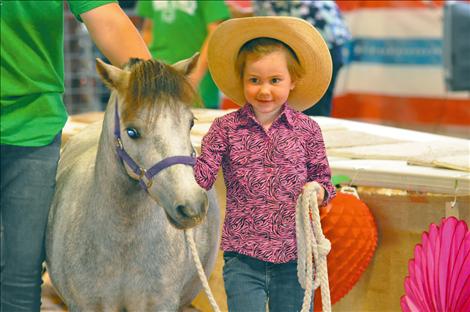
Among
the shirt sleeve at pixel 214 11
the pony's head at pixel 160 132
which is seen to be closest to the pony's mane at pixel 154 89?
the pony's head at pixel 160 132

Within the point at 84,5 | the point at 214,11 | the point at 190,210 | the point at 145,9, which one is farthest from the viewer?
the point at 145,9

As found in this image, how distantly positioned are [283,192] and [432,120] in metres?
6.88

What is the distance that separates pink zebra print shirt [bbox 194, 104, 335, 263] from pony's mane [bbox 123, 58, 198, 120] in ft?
1.13

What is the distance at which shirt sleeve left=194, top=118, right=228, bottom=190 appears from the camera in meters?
3.57

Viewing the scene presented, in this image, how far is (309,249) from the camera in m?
3.54

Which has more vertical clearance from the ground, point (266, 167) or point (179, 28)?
point (179, 28)

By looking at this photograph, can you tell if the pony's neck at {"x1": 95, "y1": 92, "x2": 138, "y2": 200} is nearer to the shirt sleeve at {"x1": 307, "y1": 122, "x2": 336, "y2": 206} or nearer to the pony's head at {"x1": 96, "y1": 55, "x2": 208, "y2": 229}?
the pony's head at {"x1": 96, "y1": 55, "x2": 208, "y2": 229}

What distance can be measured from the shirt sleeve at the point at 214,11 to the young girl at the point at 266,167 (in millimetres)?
2629

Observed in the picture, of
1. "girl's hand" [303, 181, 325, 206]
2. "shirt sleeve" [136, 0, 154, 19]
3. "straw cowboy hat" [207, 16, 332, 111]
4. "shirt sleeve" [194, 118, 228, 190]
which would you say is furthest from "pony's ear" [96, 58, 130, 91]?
"shirt sleeve" [136, 0, 154, 19]

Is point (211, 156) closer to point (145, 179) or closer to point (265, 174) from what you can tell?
point (265, 174)

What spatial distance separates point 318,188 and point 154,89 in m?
0.67

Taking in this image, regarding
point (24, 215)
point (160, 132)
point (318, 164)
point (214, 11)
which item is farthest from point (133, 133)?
point (214, 11)

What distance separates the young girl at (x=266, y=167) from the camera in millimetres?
3623

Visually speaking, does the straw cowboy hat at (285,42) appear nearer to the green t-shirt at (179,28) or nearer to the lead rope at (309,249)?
the lead rope at (309,249)
